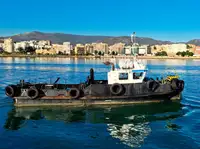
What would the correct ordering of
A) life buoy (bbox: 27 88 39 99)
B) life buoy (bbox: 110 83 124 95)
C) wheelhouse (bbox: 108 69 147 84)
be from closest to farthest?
life buoy (bbox: 27 88 39 99) < life buoy (bbox: 110 83 124 95) < wheelhouse (bbox: 108 69 147 84)

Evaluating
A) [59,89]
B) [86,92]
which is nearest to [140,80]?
[86,92]

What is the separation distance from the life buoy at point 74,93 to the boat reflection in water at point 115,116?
962 mm

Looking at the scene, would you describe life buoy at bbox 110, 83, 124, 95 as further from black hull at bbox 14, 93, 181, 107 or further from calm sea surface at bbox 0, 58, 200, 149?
calm sea surface at bbox 0, 58, 200, 149

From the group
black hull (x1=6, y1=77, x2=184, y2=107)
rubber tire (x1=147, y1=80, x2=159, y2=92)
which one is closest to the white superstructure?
black hull (x1=6, y1=77, x2=184, y2=107)

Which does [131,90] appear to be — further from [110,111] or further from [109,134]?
[109,134]

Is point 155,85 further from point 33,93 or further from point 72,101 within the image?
point 33,93

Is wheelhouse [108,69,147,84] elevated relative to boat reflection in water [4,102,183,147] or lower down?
elevated

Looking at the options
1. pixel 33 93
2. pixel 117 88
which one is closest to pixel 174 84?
pixel 117 88

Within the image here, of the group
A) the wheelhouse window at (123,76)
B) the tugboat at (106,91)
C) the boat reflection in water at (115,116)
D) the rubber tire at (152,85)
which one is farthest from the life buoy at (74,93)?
the rubber tire at (152,85)

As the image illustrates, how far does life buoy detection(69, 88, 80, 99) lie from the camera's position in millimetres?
22156

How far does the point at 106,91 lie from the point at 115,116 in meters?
2.93

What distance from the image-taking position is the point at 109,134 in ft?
52.5

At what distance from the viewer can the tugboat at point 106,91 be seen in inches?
873

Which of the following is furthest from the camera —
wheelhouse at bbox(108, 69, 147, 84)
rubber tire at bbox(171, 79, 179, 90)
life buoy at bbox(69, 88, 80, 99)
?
rubber tire at bbox(171, 79, 179, 90)
